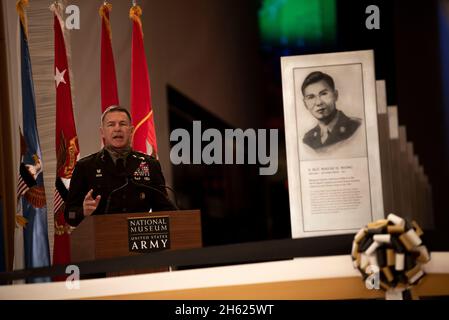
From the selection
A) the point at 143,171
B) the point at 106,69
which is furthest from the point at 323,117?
the point at 106,69

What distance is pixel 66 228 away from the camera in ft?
13.3

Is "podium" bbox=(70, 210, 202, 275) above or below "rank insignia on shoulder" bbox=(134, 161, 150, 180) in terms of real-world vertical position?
below

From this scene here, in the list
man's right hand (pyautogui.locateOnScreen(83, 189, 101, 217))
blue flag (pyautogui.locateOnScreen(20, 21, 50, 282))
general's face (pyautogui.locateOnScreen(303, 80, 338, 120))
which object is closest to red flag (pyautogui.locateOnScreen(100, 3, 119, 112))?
blue flag (pyautogui.locateOnScreen(20, 21, 50, 282))

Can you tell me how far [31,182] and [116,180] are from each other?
0.81 metres

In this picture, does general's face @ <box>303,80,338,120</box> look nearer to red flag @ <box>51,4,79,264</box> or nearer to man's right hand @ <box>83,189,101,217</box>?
man's right hand @ <box>83,189,101,217</box>

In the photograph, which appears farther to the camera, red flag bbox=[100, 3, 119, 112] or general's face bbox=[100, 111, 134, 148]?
red flag bbox=[100, 3, 119, 112]

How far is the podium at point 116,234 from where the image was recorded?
3012 mm

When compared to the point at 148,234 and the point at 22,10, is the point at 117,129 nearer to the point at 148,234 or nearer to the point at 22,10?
the point at 148,234

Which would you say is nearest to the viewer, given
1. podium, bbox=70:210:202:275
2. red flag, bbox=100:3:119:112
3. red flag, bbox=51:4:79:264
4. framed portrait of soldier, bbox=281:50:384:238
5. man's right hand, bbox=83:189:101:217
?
podium, bbox=70:210:202:275

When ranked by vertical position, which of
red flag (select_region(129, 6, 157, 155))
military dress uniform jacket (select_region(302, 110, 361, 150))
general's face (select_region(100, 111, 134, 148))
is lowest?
military dress uniform jacket (select_region(302, 110, 361, 150))

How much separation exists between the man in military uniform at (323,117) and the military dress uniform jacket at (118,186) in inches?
32.5

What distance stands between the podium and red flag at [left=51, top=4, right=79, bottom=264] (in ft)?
3.16

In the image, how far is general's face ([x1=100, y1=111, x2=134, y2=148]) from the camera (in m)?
3.44
